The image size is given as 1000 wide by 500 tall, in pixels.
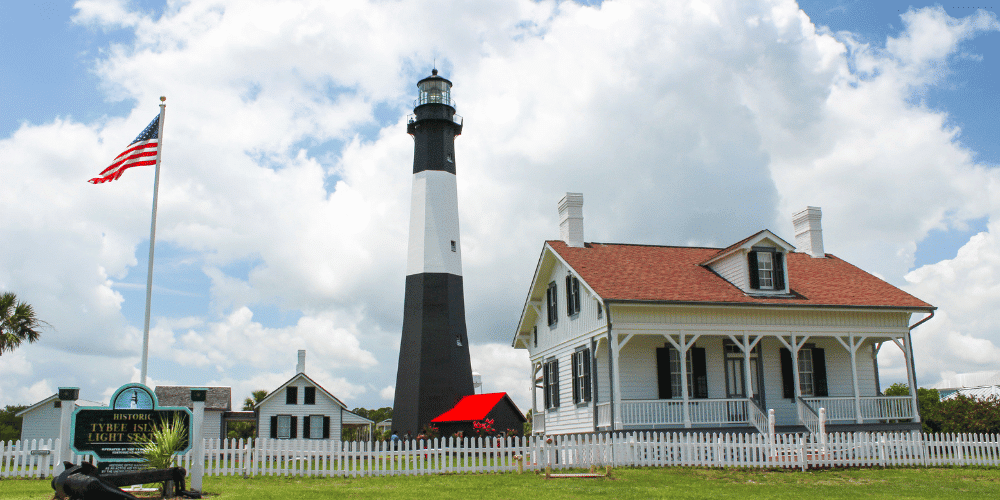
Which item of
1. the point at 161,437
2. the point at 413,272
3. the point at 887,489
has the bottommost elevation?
the point at 887,489

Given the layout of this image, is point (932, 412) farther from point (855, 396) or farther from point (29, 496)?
point (29, 496)

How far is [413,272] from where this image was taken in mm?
32688

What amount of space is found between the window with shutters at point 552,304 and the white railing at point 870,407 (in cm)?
766

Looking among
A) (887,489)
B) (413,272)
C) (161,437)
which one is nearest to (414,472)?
(161,437)

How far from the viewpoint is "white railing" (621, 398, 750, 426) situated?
1962 cm

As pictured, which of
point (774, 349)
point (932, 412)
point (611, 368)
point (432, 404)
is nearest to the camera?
point (611, 368)

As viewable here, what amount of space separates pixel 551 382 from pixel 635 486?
11.2 m

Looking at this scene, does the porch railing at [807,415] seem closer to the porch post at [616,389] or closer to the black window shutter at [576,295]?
the porch post at [616,389]

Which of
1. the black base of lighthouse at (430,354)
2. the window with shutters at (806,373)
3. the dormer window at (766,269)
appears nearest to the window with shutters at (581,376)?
the dormer window at (766,269)

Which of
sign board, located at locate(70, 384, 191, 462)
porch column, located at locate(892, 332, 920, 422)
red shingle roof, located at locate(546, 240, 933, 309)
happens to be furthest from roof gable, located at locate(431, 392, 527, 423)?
sign board, located at locate(70, 384, 191, 462)

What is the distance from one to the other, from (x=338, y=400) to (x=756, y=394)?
849 inches

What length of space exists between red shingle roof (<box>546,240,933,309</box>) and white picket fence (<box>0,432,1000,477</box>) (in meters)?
3.87

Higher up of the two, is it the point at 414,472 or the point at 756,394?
the point at 756,394

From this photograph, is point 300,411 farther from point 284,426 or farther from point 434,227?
point 434,227
